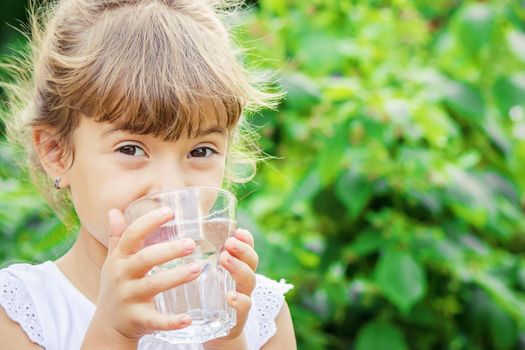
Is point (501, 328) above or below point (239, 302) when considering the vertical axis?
below

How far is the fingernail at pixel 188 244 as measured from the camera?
1587mm

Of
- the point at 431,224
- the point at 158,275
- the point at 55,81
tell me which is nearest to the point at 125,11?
the point at 55,81

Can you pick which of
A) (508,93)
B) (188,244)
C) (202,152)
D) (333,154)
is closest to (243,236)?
(188,244)

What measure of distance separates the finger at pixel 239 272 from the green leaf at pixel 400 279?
1.38 m

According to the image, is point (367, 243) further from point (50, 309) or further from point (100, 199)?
point (100, 199)

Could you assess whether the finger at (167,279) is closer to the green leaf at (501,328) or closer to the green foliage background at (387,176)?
the green foliage background at (387,176)

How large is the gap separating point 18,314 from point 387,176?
154cm

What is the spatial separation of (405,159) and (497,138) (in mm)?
476

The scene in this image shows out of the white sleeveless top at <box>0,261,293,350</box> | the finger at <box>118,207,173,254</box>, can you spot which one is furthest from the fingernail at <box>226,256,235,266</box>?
the white sleeveless top at <box>0,261,293,350</box>

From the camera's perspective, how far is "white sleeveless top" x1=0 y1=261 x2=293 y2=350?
196 cm

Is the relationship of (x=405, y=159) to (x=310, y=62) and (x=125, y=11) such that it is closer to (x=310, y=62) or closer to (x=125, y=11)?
(x=310, y=62)

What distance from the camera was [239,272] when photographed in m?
1.68

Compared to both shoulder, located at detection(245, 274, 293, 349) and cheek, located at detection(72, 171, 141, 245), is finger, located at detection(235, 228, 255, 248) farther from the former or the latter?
shoulder, located at detection(245, 274, 293, 349)

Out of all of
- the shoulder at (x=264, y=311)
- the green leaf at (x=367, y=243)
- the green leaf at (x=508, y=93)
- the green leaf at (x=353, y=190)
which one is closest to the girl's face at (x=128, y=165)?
the shoulder at (x=264, y=311)
